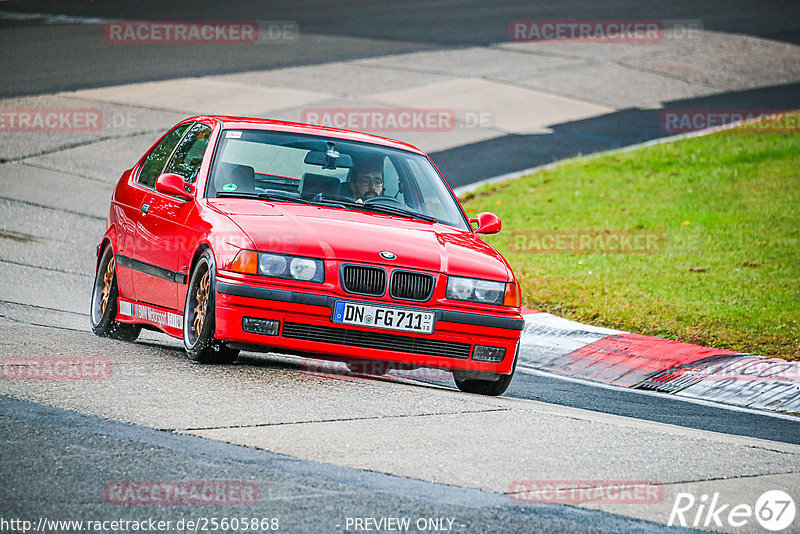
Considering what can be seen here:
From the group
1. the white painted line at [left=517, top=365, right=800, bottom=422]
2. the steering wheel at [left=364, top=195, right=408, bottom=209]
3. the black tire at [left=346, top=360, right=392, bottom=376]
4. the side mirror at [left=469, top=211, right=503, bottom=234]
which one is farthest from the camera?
the white painted line at [left=517, top=365, right=800, bottom=422]

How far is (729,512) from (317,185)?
3.69 m

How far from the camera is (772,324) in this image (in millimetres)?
10242

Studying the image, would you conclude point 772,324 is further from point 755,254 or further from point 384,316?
point 384,316

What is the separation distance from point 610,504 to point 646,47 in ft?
81.5

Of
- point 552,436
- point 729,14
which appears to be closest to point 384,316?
point 552,436

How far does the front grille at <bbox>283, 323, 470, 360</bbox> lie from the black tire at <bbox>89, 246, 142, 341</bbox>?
220 centimetres

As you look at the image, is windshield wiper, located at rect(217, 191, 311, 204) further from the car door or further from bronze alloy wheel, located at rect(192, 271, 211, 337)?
bronze alloy wheel, located at rect(192, 271, 211, 337)

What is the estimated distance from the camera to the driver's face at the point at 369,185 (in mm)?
7891

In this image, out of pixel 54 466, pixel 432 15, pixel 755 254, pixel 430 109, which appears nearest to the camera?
pixel 54 466

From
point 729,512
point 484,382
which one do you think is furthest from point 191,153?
point 729,512

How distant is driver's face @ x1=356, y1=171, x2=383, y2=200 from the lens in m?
7.89

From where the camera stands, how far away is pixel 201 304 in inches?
275

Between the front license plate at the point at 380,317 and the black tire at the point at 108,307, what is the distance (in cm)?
235

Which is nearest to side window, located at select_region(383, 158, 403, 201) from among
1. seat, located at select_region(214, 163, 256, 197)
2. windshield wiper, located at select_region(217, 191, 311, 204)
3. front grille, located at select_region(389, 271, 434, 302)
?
windshield wiper, located at select_region(217, 191, 311, 204)
